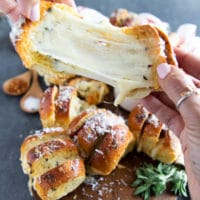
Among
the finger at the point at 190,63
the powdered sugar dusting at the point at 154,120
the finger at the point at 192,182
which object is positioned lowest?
the powdered sugar dusting at the point at 154,120

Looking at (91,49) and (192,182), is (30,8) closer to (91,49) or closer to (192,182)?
(91,49)

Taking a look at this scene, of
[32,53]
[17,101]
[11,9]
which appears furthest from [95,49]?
[17,101]

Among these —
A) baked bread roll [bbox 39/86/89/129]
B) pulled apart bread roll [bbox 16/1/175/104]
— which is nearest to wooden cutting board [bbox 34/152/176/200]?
baked bread roll [bbox 39/86/89/129]

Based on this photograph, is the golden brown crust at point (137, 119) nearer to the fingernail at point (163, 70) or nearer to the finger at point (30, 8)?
the fingernail at point (163, 70)

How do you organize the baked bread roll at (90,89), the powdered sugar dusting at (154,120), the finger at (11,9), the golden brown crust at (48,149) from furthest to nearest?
the baked bread roll at (90,89) < the powdered sugar dusting at (154,120) < the golden brown crust at (48,149) < the finger at (11,9)

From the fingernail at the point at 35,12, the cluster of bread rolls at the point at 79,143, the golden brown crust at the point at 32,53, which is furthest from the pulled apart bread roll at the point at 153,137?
the fingernail at the point at 35,12

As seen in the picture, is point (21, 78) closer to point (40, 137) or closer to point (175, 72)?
point (40, 137)

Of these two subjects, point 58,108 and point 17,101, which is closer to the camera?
point 58,108
